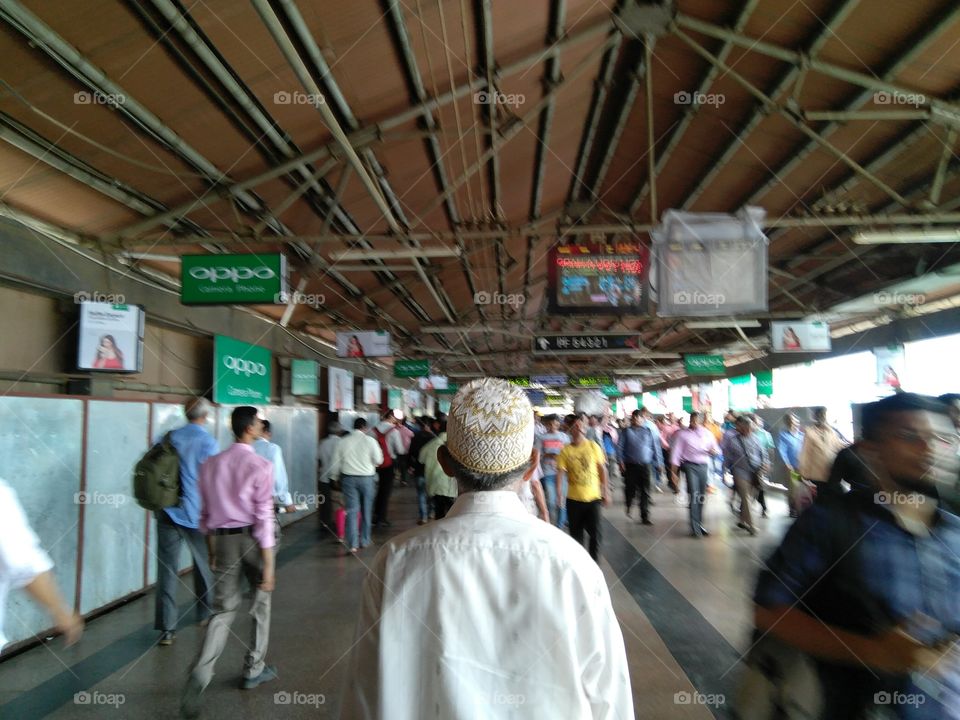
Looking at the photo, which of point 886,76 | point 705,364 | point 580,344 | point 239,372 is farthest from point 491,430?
point 705,364

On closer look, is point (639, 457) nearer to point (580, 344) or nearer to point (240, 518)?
point (580, 344)

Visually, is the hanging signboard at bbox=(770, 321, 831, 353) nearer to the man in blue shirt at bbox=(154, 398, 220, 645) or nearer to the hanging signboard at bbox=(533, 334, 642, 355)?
the hanging signboard at bbox=(533, 334, 642, 355)

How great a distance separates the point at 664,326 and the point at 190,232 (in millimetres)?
13676

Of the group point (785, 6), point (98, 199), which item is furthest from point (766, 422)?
point (98, 199)

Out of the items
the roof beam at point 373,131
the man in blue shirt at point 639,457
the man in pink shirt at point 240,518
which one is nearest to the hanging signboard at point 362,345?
the man in blue shirt at point 639,457

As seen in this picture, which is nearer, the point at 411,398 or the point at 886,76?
the point at 886,76

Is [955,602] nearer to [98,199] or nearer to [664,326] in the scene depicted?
[98,199]

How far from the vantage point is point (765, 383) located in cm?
1647

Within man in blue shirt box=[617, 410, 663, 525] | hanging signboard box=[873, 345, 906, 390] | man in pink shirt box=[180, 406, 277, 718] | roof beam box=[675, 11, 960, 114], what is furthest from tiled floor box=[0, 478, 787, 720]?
hanging signboard box=[873, 345, 906, 390]

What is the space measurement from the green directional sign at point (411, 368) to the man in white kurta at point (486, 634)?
15729 millimetres

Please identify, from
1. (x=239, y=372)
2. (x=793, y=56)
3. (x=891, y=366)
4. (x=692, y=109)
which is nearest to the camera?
(x=793, y=56)

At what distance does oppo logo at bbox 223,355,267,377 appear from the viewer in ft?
31.5

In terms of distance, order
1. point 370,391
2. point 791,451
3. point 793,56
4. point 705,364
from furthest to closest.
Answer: point 370,391, point 705,364, point 791,451, point 793,56

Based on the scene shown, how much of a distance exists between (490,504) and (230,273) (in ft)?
19.7
